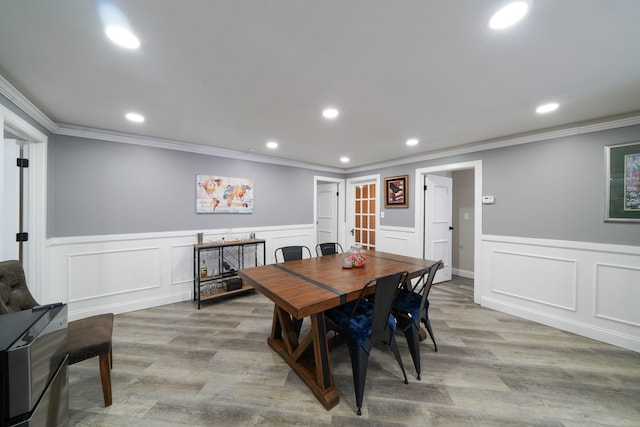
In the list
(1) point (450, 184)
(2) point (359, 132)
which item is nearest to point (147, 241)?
(2) point (359, 132)

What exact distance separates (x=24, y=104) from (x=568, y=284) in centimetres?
567

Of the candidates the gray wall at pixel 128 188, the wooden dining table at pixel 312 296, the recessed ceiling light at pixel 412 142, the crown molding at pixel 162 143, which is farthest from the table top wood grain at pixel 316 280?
the crown molding at pixel 162 143

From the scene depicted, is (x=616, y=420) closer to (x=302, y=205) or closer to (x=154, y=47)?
(x=154, y=47)

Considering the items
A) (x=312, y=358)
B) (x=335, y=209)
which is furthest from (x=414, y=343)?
(x=335, y=209)

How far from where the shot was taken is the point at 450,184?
4383mm

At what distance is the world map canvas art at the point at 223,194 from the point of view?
3531mm

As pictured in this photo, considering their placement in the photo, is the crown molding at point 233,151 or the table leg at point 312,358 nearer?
the table leg at point 312,358

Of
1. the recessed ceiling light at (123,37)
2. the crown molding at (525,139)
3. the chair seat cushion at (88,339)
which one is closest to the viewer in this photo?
the recessed ceiling light at (123,37)

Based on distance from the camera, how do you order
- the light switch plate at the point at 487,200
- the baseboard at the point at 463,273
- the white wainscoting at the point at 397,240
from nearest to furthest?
the light switch plate at the point at 487,200
the white wainscoting at the point at 397,240
the baseboard at the point at 463,273

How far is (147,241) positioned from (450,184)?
5.06m

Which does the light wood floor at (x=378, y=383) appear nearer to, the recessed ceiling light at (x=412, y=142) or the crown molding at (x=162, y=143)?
the crown molding at (x=162, y=143)

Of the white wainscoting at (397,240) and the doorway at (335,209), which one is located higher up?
the doorway at (335,209)

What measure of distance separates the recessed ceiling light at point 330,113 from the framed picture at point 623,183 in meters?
2.84

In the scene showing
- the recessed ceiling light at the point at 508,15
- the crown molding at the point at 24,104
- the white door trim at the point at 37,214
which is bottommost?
the white door trim at the point at 37,214
